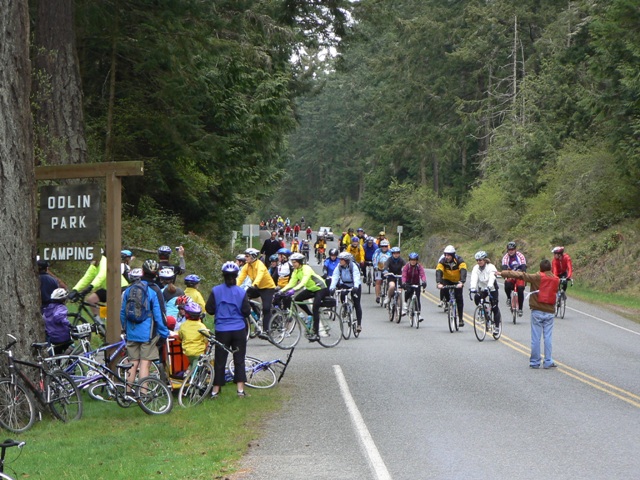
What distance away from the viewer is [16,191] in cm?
1310

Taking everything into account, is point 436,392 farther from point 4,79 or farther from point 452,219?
point 452,219

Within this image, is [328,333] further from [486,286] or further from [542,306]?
[542,306]

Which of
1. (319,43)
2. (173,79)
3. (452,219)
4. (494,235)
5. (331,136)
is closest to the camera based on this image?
(173,79)

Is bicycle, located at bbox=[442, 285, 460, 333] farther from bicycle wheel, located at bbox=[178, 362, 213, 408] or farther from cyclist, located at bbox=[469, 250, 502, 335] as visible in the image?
bicycle wheel, located at bbox=[178, 362, 213, 408]

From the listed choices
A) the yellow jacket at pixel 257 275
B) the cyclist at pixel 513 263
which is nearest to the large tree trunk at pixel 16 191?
the yellow jacket at pixel 257 275

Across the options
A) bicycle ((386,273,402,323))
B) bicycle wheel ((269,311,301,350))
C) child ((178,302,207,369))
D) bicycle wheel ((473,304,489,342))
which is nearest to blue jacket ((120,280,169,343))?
child ((178,302,207,369))

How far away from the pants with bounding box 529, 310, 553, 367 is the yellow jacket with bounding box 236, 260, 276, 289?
5.82 m

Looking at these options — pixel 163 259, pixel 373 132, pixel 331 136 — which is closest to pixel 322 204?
pixel 331 136

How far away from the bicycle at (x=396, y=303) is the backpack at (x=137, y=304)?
43.1 feet

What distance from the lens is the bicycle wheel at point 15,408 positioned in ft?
40.1

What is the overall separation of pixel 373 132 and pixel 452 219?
113 ft

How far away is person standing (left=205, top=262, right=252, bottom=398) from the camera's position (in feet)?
46.4

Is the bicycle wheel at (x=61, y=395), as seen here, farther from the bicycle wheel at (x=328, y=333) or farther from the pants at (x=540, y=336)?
the bicycle wheel at (x=328, y=333)

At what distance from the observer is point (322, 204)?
138375 mm
